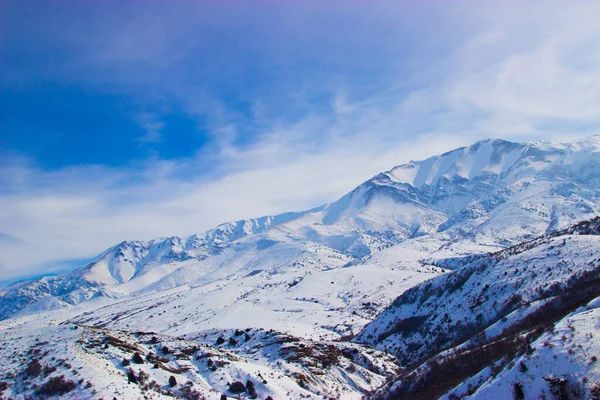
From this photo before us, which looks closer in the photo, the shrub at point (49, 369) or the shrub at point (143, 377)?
the shrub at point (49, 369)

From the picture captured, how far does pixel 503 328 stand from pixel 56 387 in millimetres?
53144

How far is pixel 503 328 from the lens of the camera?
161 feet

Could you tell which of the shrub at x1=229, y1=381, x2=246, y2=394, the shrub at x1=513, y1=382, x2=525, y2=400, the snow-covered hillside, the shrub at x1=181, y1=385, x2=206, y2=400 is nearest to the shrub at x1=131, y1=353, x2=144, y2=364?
the shrub at x1=181, y1=385, x2=206, y2=400

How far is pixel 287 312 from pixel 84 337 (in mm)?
132381

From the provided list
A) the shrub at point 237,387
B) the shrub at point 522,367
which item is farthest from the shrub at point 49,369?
the shrub at point 522,367

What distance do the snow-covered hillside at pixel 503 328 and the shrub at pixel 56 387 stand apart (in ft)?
112

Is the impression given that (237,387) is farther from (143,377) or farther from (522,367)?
(522,367)

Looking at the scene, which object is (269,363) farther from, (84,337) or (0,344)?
(0,344)

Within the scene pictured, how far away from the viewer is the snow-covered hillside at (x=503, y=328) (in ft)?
69.9

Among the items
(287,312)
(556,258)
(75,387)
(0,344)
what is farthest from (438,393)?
(287,312)

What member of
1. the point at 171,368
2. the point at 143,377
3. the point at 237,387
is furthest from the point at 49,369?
the point at 237,387

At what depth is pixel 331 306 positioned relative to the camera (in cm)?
18750

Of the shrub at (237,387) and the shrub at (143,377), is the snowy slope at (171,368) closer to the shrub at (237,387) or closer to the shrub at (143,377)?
the shrub at (143,377)

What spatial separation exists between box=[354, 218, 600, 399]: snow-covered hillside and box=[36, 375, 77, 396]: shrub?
3408 cm
